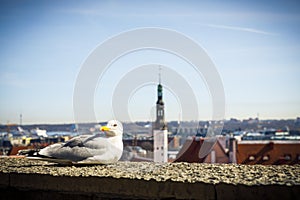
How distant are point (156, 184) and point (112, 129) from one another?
1.08 metres

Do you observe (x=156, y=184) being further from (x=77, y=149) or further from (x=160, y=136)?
(x=160, y=136)

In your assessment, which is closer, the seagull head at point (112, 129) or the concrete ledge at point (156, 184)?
the concrete ledge at point (156, 184)

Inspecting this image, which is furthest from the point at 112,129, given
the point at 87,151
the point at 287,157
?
the point at 287,157

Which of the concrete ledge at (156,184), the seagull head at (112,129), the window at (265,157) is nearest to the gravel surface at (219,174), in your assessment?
the concrete ledge at (156,184)

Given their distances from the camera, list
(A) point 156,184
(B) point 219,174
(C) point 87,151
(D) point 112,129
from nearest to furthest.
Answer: (A) point 156,184
(B) point 219,174
(C) point 87,151
(D) point 112,129

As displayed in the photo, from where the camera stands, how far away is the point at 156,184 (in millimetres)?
1915

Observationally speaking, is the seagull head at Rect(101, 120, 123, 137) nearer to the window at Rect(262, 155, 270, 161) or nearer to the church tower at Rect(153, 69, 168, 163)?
the church tower at Rect(153, 69, 168, 163)

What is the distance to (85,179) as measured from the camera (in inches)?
83.2

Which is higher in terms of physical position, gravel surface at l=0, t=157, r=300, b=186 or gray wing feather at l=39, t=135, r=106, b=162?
gray wing feather at l=39, t=135, r=106, b=162

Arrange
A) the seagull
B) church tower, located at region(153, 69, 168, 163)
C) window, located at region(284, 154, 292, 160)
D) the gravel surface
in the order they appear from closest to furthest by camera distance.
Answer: the gravel surface < the seagull < window, located at region(284, 154, 292, 160) < church tower, located at region(153, 69, 168, 163)

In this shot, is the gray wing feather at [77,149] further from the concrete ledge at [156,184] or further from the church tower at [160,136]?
the church tower at [160,136]

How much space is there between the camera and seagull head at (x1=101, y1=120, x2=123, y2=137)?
2.94 meters

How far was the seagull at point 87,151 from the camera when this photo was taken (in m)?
2.74

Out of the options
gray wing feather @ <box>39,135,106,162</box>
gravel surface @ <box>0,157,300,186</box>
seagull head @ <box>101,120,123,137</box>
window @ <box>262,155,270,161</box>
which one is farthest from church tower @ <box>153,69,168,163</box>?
gravel surface @ <box>0,157,300,186</box>
